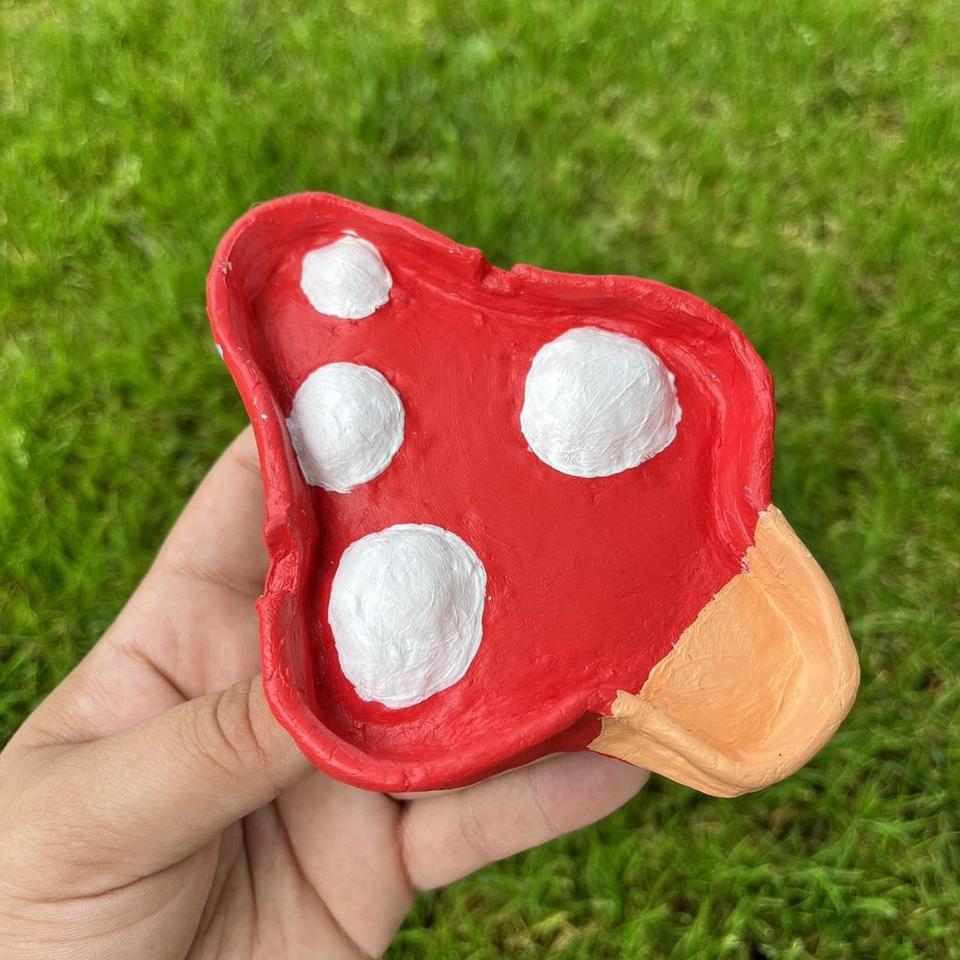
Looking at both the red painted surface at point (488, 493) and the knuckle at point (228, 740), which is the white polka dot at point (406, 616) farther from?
the knuckle at point (228, 740)

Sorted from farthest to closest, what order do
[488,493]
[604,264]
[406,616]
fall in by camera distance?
1. [604,264]
2. [488,493]
3. [406,616]

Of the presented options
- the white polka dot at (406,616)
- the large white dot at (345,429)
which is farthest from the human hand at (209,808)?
the large white dot at (345,429)

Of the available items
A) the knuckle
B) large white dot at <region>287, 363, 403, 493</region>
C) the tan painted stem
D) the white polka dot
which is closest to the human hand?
the knuckle

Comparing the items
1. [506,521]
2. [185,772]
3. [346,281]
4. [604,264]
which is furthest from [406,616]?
[604,264]

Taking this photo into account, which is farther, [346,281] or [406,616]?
[346,281]

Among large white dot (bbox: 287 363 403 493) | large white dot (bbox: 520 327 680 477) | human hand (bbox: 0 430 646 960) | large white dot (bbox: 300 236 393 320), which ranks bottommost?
human hand (bbox: 0 430 646 960)

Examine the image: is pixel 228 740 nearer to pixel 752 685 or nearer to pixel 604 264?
pixel 752 685

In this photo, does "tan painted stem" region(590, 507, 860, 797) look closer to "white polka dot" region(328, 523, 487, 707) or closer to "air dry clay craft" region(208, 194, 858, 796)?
"air dry clay craft" region(208, 194, 858, 796)
